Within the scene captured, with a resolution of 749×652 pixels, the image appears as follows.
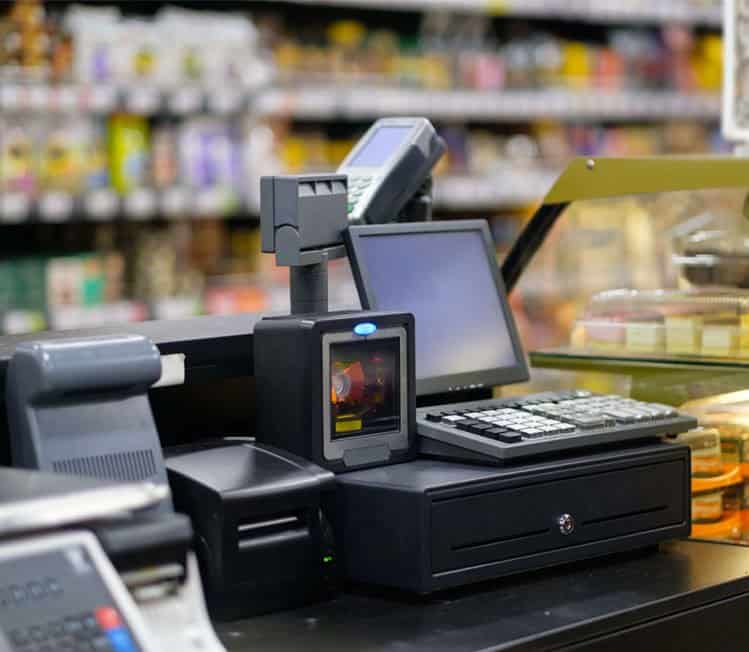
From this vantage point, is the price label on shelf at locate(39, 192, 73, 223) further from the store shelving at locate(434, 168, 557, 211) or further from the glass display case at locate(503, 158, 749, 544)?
the glass display case at locate(503, 158, 749, 544)

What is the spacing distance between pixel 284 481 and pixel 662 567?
51 cm

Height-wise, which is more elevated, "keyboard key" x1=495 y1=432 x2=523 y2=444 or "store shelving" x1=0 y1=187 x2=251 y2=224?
"store shelving" x1=0 y1=187 x2=251 y2=224

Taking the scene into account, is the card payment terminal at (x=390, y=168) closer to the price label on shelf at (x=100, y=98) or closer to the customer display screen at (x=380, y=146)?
the customer display screen at (x=380, y=146)

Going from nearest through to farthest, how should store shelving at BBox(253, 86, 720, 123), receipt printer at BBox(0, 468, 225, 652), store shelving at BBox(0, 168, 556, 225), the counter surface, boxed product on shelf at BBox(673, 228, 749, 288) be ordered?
1. receipt printer at BBox(0, 468, 225, 652)
2. the counter surface
3. boxed product on shelf at BBox(673, 228, 749, 288)
4. store shelving at BBox(0, 168, 556, 225)
5. store shelving at BBox(253, 86, 720, 123)

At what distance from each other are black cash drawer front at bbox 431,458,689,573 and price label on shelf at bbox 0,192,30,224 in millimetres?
2937

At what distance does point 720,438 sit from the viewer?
2074 mm

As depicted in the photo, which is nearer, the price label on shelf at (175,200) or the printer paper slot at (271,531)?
the printer paper slot at (271,531)

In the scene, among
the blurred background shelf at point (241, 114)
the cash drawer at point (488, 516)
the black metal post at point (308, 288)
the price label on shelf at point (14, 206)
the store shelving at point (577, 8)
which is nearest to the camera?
the cash drawer at point (488, 516)

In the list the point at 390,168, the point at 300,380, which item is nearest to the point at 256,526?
the point at 300,380

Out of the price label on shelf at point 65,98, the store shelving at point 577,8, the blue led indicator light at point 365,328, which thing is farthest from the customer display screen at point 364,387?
the store shelving at point 577,8

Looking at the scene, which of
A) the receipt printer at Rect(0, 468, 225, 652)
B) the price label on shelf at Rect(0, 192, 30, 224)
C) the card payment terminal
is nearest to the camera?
the receipt printer at Rect(0, 468, 225, 652)

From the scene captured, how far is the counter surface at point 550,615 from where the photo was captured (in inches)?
59.6

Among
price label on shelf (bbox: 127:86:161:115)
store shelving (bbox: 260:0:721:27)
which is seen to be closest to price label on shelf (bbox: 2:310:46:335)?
price label on shelf (bbox: 127:86:161:115)

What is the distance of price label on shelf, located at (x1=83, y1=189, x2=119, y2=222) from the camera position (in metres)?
4.58
